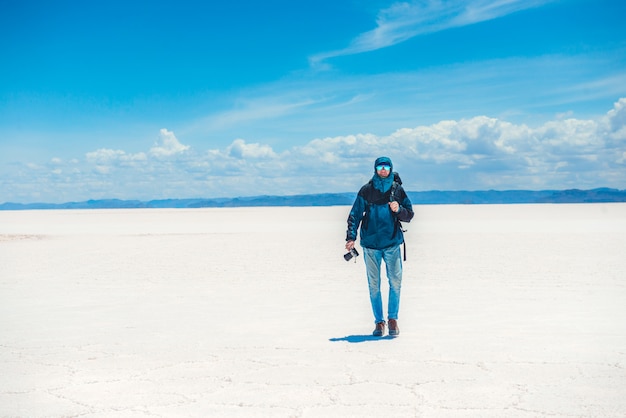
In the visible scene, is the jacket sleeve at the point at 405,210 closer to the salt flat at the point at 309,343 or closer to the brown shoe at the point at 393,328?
the brown shoe at the point at 393,328

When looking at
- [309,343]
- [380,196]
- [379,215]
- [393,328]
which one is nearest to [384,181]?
[380,196]

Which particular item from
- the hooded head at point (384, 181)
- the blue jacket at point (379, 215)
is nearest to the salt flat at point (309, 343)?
the blue jacket at point (379, 215)

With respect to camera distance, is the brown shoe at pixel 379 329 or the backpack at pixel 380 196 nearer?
the backpack at pixel 380 196

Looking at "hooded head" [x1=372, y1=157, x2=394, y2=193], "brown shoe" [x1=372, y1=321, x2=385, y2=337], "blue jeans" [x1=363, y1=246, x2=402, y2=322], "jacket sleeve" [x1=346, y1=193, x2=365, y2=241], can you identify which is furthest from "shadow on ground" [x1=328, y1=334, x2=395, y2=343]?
"hooded head" [x1=372, y1=157, x2=394, y2=193]

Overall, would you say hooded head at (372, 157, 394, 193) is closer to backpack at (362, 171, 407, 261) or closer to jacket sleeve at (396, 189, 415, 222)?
backpack at (362, 171, 407, 261)

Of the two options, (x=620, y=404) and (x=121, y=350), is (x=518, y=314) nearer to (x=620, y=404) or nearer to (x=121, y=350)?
(x=620, y=404)

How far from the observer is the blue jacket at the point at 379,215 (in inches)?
293

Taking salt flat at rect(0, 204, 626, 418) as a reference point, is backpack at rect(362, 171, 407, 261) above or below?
above

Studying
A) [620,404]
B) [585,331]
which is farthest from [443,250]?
[620,404]

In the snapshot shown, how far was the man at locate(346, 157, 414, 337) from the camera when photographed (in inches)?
293

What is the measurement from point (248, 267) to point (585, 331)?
31.1 ft

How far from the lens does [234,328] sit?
840cm

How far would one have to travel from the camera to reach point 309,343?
7355 mm

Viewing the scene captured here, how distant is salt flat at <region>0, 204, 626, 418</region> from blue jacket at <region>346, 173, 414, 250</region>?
3.70ft
